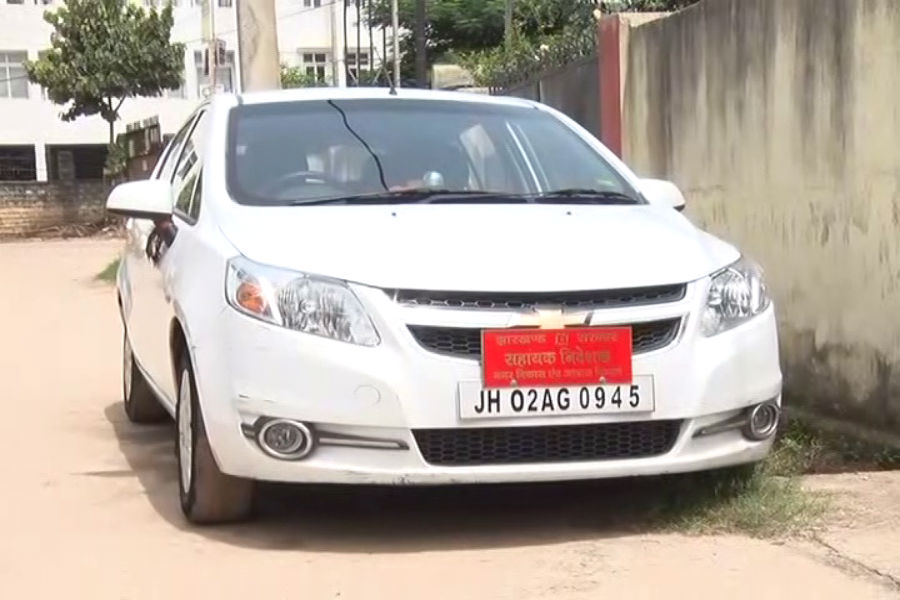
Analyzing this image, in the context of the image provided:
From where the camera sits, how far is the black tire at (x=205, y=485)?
14.4 feet

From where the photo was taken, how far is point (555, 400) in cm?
407

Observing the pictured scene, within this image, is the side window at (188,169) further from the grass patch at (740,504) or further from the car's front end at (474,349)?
the grass patch at (740,504)

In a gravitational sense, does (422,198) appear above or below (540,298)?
above

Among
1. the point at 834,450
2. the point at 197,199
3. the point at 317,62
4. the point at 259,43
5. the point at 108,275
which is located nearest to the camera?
the point at 197,199

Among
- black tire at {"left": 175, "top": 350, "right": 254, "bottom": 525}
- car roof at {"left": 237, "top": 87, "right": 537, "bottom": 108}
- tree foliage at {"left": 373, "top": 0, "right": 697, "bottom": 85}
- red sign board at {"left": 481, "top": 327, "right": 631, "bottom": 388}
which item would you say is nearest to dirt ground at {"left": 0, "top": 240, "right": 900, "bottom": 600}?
black tire at {"left": 175, "top": 350, "right": 254, "bottom": 525}

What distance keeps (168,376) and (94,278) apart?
13.3m

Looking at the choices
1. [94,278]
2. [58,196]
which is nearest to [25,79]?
Result: [58,196]

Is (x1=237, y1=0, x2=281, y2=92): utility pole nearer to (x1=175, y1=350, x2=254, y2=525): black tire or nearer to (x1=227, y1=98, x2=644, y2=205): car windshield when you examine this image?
(x1=227, y1=98, x2=644, y2=205): car windshield

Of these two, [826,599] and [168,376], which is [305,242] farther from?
[826,599]

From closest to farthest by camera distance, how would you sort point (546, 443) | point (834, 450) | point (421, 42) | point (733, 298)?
point (546, 443) → point (733, 298) → point (834, 450) → point (421, 42)

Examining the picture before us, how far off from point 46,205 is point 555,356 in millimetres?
30623

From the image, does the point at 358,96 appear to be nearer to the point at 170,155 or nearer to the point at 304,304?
the point at 170,155

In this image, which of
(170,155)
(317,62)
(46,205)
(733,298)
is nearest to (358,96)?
(170,155)

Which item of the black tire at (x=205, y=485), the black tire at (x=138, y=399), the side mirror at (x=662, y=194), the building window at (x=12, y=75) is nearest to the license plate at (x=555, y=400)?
the black tire at (x=205, y=485)
